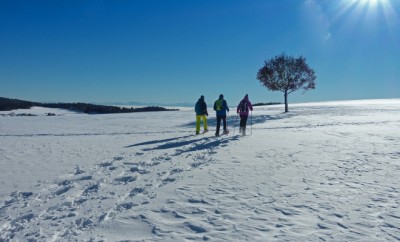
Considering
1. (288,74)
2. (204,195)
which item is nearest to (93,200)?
(204,195)

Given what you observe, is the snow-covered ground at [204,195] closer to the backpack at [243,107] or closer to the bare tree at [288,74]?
the backpack at [243,107]

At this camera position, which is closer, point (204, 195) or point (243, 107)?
point (204, 195)

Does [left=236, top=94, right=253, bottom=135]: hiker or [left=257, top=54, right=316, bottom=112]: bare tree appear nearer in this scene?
[left=236, top=94, right=253, bottom=135]: hiker

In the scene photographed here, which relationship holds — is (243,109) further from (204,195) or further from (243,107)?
(204,195)

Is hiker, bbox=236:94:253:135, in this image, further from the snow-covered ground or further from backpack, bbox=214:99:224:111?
the snow-covered ground

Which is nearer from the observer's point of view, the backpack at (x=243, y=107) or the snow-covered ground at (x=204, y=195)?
the snow-covered ground at (x=204, y=195)

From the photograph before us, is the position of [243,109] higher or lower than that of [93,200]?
higher

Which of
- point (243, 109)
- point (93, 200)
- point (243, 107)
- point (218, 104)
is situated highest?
point (218, 104)

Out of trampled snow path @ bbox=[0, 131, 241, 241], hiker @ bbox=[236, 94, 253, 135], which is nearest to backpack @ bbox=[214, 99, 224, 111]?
hiker @ bbox=[236, 94, 253, 135]

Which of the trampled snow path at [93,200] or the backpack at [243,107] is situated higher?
the backpack at [243,107]

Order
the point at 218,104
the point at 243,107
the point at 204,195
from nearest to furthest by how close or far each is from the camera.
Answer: the point at 204,195 → the point at 243,107 → the point at 218,104

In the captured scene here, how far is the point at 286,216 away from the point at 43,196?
4.95 metres

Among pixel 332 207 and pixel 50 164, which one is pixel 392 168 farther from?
pixel 50 164

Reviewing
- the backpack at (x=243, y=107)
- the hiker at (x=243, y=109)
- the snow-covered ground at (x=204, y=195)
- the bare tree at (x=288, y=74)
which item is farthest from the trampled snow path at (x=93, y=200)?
the bare tree at (x=288, y=74)
